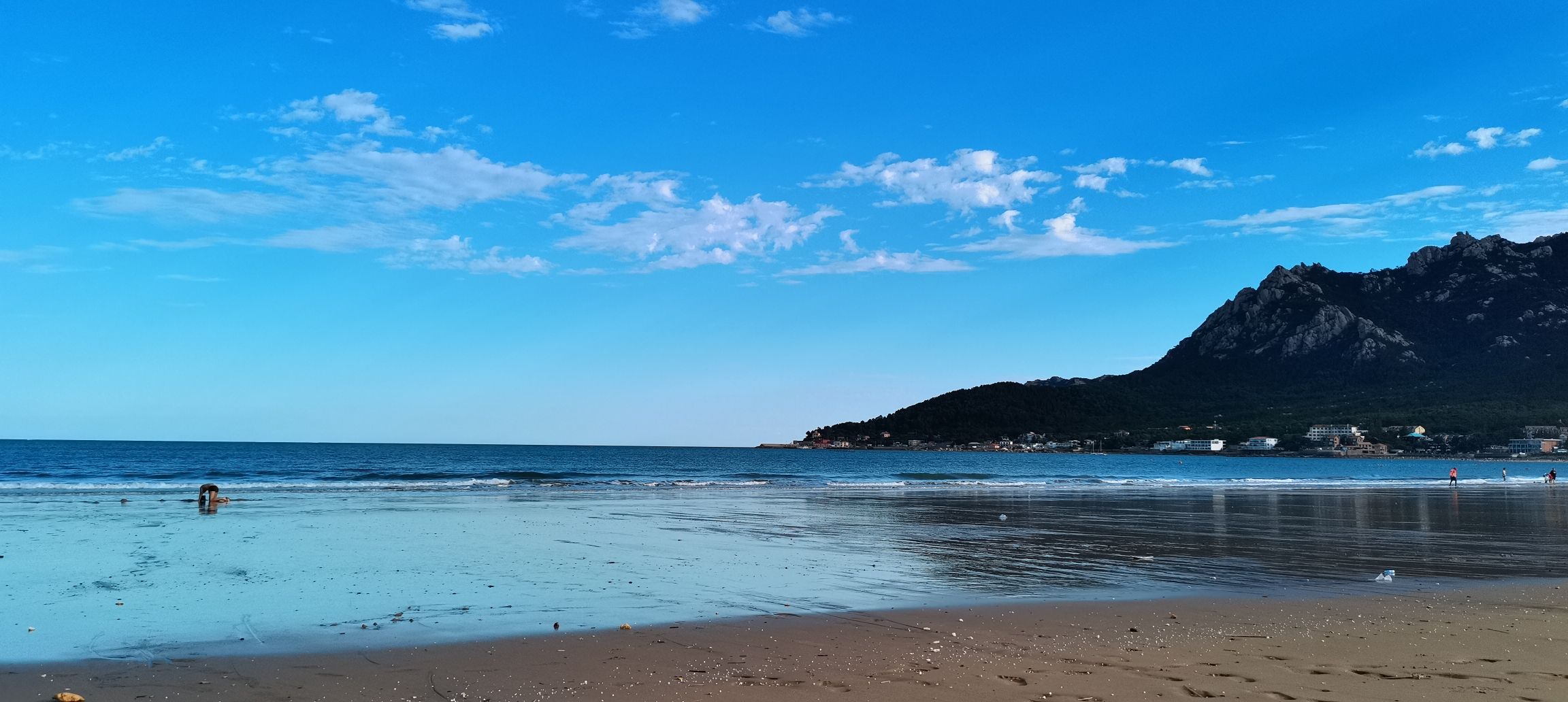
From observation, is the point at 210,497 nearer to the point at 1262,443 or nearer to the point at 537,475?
the point at 537,475

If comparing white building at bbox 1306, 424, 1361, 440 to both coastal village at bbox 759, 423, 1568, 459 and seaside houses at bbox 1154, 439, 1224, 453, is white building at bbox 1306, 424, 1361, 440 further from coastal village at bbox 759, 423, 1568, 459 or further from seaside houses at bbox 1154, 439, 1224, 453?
seaside houses at bbox 1154, 439, 1224, 453

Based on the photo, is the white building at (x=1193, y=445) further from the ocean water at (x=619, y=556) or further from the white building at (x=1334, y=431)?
the ocean water at (x=619, y=556)

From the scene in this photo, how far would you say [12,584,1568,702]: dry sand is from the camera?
7.32 meters

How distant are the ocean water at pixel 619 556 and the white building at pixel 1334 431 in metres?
115

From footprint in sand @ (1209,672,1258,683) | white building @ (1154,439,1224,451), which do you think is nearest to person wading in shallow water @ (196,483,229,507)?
footprint in sand @ (1209,672,1258,683)

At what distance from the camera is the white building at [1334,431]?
144375 millimetres

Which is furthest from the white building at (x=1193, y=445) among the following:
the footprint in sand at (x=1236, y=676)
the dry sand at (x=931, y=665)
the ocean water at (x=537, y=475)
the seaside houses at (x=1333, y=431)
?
the footprint in sand at (x=1236, y=676)

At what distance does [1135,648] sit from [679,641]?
14.5 feet

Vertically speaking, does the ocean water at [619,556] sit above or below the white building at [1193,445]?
above

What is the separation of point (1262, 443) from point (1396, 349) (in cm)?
2545

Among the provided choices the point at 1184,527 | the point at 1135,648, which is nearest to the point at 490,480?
the point at 1184,527

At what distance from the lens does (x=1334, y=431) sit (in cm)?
14662

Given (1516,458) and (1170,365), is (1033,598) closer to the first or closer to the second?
(1516,458)

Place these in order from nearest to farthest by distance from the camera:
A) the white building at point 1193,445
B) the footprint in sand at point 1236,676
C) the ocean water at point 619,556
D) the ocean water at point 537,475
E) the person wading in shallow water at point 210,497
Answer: the footprint in sand at point 1236,676 → the ocean water at point 619,556 → the person wading in shallow water at point 210,497 → the ocean water at point 537,475 → the white building at point 1193,445
